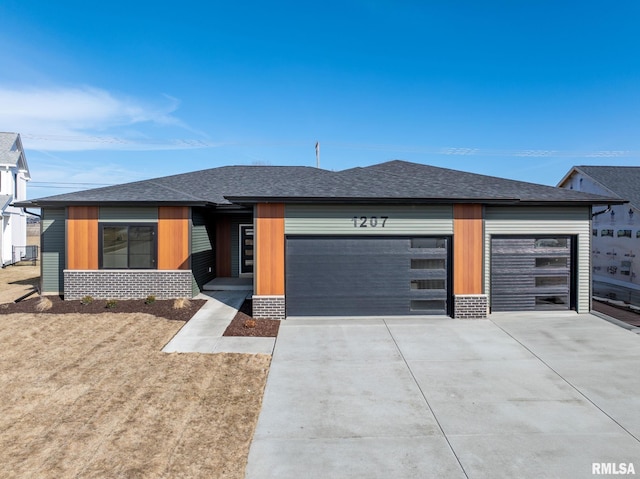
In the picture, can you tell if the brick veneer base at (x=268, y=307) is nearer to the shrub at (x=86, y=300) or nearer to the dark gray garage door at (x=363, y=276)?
the dark gray garage door at (x=363, y=276)

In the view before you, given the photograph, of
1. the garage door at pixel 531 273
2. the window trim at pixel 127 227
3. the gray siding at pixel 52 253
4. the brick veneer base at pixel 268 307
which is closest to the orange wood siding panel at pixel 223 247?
the window trim at pixel 127 227

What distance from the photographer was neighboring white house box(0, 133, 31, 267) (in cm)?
2350

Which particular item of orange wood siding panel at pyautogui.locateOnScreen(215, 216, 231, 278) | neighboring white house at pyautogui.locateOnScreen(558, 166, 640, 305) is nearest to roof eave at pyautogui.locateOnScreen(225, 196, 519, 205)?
orange wood siding panel at pyautogui.locateOnScreen(215, 216, 231, 278)

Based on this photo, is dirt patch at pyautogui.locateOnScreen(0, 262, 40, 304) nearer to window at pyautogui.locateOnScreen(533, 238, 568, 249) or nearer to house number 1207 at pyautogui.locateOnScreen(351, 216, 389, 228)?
house number 1207 at pyautogui.locateOnScreen(351, 216, 389, 228)

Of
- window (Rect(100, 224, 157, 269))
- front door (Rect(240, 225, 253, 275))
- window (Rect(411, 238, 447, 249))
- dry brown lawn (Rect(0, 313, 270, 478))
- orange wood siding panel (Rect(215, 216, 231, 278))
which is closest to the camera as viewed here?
dry brown lawn (Rect(0, 313, 270, 478))

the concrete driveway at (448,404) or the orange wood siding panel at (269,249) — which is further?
the orange wood siding panel at (269,249)

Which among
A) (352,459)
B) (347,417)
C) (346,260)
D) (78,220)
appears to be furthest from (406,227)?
(78,220)

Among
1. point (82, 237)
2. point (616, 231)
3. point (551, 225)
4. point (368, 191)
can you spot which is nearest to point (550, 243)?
point (551, 225)

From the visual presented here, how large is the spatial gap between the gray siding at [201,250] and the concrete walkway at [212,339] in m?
2.02

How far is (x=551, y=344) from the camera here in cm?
853

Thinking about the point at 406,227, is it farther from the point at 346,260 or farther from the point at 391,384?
the point at 391,384

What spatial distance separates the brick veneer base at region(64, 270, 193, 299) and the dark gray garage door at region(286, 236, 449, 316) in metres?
4.56

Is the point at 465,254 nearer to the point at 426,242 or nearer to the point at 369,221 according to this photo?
the point at 426,242

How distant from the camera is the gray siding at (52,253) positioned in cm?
1365
